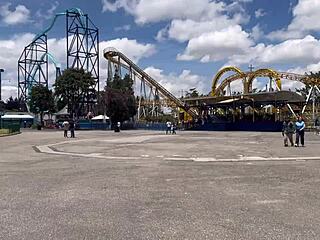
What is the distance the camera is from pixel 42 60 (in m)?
99.7

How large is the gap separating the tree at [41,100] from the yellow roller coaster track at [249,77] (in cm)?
3430

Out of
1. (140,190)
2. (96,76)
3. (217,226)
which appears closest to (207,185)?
(140,190)

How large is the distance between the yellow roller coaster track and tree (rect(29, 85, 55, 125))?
3430cm

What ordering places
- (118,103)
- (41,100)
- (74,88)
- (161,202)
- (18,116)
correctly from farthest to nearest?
(18,116)
(41,100)
(74,88)
(118,103)
(161,202)

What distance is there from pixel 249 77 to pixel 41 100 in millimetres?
42709

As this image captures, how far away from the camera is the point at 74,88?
84812mm

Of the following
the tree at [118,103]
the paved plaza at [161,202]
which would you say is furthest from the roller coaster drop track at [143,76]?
the paved plaza at [161,202]

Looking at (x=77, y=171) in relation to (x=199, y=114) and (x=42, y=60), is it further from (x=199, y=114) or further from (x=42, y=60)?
(x=42, y=60)

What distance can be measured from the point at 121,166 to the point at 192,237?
407 inches

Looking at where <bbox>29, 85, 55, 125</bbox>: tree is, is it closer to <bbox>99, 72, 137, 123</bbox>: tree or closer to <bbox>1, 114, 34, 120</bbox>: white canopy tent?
<bbox>1, 114, 34, 120</bbox>: white canopy tent

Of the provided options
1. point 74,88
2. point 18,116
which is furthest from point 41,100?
point 18,116

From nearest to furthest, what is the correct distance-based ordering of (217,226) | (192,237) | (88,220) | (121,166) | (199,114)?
(192,237)
(217,226)
(88,220)
(121,166)
(199,114)

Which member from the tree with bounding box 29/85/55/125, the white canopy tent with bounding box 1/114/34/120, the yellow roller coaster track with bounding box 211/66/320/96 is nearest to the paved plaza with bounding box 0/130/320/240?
the yellow roller coaster track with bounding box 211/66/320/96

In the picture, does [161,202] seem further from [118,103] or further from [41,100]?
[41,100]
